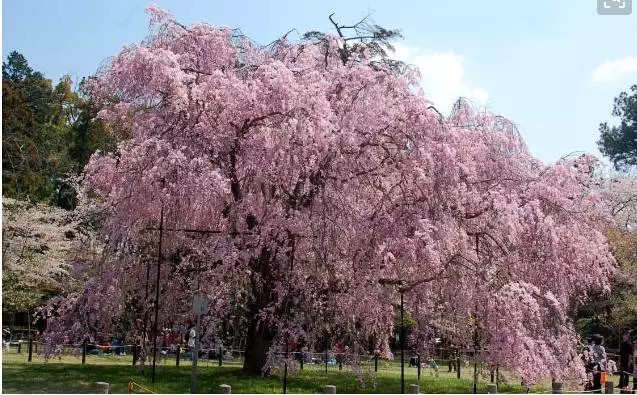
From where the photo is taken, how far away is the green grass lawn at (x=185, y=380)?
43.2ft

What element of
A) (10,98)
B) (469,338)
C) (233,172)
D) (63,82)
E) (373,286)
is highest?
(63,82)

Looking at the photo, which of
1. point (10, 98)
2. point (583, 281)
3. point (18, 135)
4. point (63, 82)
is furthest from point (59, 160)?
point (583, 281)

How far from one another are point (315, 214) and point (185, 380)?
14.4 feet

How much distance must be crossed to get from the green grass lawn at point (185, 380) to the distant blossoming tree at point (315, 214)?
865 mm

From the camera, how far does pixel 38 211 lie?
26.9m

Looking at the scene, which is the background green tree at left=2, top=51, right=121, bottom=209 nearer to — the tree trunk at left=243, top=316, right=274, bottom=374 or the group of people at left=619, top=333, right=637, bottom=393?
the tree trunk at left=243, top=316, right=274, bottom=374

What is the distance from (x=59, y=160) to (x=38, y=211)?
10095 mm

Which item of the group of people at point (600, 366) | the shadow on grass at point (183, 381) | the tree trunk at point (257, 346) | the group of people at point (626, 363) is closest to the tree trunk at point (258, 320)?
the tree trunk at point (257, 346)

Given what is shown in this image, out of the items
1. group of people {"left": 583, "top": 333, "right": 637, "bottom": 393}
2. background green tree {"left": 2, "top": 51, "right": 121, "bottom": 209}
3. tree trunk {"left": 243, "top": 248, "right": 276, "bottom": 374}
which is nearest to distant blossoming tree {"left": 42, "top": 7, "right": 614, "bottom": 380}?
tree trunk {"left": 243, "top": 248, "right": 276, "bottom": 374}

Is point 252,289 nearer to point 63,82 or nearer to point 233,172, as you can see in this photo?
point 233,172

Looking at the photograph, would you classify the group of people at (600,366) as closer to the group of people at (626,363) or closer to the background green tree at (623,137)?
the group of people at (626,363)

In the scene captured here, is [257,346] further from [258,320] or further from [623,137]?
[623,137]

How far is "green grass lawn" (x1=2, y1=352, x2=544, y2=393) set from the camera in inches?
519

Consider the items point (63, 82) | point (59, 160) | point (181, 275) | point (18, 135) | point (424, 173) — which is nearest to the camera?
point (424, 173)
